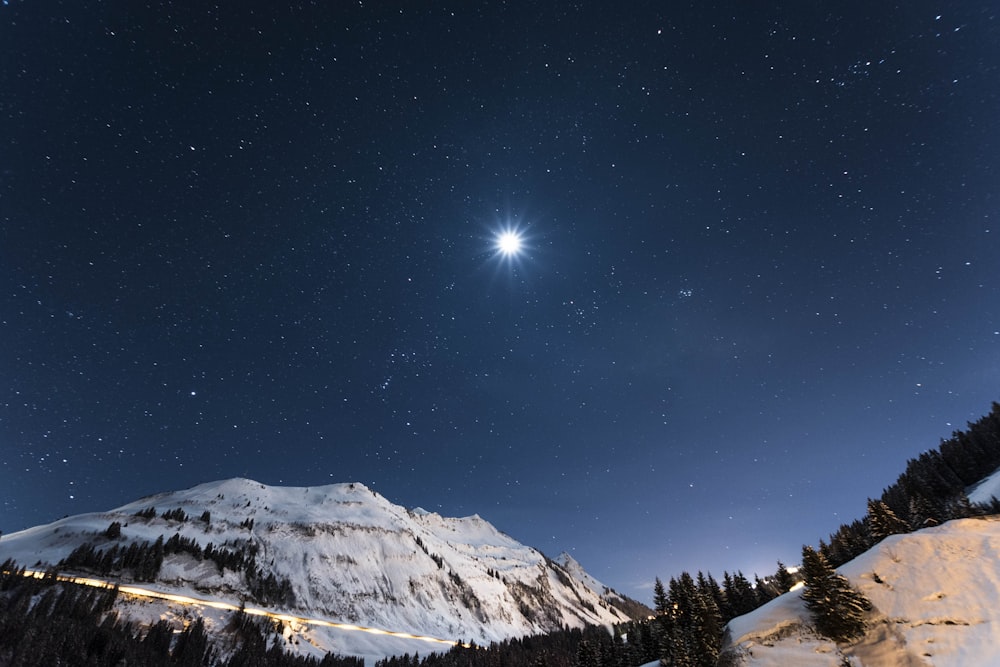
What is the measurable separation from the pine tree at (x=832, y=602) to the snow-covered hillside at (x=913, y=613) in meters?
1.16

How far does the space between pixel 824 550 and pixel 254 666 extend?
134 metres

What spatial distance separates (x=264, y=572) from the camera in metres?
189

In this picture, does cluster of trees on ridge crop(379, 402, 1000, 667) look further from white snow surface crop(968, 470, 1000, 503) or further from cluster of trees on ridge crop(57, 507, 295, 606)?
cluster of trees on ridge crop(57, 507, 295, 606)

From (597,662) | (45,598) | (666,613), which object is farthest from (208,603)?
(666,613)

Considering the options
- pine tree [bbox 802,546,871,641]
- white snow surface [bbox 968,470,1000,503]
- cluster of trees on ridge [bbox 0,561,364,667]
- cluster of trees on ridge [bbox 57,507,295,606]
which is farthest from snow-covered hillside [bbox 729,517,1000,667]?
cluster of trees on ridge [bbox 57,507,295,606]

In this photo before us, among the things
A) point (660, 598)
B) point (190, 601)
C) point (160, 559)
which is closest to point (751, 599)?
point (660, 598)

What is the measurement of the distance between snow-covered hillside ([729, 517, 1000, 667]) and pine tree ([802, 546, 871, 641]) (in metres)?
1.16

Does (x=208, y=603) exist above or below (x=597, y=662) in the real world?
above

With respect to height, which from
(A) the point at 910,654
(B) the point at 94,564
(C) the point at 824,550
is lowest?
(A) the point at 910,654

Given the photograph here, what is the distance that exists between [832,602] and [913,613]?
7.42 meters

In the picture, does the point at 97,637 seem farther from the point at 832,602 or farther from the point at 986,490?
the point at 986,490

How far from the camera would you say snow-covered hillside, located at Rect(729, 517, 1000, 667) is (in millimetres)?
44906

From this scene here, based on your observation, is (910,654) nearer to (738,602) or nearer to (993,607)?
(993,607)

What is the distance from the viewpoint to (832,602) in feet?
170
